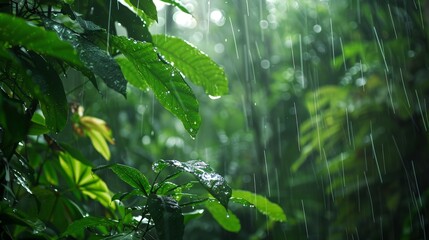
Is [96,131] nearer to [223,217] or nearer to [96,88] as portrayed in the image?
[223,217]

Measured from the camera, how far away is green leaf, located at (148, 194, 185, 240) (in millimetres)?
795

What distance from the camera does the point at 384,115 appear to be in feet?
11.1

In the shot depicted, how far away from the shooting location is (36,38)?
0.66m

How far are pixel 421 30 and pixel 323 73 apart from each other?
163cm

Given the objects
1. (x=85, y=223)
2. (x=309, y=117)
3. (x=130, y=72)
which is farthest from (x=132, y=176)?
(x=309, y=117)

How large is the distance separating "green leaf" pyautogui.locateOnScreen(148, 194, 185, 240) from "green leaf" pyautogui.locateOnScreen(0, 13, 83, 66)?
0.28 meters

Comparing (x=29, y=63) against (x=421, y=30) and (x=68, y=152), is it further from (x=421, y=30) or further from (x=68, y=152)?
(x=421, y=30)

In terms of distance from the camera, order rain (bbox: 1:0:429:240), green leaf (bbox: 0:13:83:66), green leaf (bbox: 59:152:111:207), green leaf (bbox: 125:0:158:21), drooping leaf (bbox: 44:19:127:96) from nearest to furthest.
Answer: green leaf (bbox: 0:13:83:66)
drooping leaf (bbox: 44:19:127:96)
green leaf (bbox: 125:0:158:21)
green leaf (bbox: 59:152:111:207)
rain (bbox: 1:0:429:240)

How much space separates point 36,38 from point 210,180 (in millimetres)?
346

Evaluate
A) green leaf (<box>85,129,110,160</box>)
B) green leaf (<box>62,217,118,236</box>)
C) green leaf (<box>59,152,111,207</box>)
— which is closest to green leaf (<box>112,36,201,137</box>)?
green leaf (<box>62,217,118,236</box>)

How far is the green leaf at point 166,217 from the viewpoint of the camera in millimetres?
795

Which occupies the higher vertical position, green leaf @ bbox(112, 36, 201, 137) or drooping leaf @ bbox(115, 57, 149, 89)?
drooping leaf @ bbox(115, 57, 149, 89)

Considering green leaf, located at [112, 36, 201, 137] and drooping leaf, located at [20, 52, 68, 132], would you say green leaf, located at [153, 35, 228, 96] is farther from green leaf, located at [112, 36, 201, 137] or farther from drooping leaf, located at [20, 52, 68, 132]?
drooping leaf, located at [20, 52, 68, 132]

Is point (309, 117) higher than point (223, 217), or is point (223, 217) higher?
point (309, 117)
